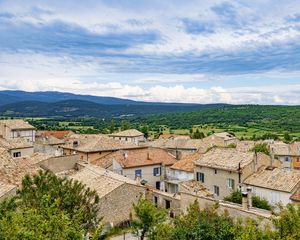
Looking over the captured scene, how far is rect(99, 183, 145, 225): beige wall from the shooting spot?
3766cm

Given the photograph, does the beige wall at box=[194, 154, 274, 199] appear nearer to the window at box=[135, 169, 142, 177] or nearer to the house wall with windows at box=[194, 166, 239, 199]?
the house wall with windows at box=[194, 166, 239, 199]

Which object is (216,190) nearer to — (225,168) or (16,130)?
(225,168)

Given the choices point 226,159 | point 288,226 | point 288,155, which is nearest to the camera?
point 288,226

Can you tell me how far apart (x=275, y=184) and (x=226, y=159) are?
8406 millimetres

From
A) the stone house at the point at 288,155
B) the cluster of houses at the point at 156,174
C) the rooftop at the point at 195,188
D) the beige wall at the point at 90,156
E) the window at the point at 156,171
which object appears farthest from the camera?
the stone house at the point at 288,155

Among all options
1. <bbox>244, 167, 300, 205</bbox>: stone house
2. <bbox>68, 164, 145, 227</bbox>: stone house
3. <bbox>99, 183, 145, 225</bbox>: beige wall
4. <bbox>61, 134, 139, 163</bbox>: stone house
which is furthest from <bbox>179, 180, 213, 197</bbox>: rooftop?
<bbox>61, 134, 139, 163</bbox>: stone house

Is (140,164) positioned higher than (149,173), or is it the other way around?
(140,164)

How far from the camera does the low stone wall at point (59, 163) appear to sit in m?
50.1

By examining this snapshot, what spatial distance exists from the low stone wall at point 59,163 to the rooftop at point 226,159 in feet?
55.6

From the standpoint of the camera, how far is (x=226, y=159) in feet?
165

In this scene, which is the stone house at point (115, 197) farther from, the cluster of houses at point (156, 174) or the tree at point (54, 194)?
the tree at point (54, 194)

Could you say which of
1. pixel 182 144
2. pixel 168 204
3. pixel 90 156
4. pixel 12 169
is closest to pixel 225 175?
pixel 168 204

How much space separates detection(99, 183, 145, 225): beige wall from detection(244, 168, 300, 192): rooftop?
14.3 m

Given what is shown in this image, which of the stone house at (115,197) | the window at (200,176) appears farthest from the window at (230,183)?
the stone house at (115,197)
